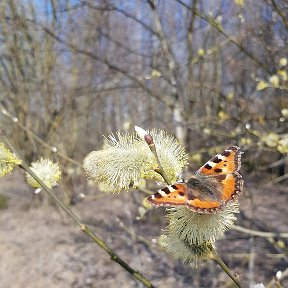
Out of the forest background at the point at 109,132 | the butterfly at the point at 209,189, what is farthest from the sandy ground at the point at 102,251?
the butterfly at the point at 209,189

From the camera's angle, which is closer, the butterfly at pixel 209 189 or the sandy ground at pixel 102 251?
the butterfly at pixel 209 189

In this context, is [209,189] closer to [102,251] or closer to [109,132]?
[109,132]

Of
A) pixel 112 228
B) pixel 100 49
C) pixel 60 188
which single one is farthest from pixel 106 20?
pixel 112 228

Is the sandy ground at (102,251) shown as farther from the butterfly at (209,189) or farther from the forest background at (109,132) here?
the butterfly at (209,189)

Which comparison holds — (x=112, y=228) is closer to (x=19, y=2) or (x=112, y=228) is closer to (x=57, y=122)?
(x=57, y=122)

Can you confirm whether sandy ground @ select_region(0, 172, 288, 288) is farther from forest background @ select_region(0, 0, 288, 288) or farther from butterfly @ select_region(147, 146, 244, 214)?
butterfly @ select_region(147, 146, 244, 214)

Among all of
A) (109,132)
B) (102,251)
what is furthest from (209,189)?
(102,251)

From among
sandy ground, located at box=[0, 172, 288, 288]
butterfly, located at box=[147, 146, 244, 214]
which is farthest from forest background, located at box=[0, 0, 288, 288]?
butterfly, located at box=[147, 146, 244, 214]
